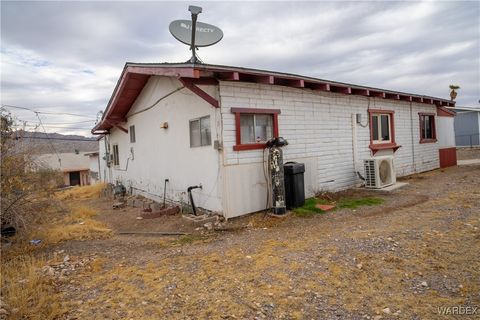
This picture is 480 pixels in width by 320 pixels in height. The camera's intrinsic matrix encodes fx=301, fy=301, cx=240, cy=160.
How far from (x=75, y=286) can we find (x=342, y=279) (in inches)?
130

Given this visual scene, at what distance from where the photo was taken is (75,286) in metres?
3.80

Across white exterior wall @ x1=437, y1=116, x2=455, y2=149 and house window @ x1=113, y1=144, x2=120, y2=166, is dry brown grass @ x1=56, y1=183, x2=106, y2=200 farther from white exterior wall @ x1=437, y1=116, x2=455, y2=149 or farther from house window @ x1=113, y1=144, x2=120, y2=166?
white exterior wall @ x1=437, y1=116, x2=455, y2=149

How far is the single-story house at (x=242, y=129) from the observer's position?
654 cm

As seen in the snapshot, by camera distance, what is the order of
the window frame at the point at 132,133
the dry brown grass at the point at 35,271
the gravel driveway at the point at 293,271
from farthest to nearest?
the window frame at the point at 132,133 < the dry brown grass at the point at 35,271 < the gravel driveway at the point at 293,271

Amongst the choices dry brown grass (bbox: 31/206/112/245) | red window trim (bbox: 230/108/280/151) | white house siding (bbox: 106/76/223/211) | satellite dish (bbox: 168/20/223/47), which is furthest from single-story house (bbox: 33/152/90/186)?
red window trim (bbox: 230/108/280/151)

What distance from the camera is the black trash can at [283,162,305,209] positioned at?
23.0 feet

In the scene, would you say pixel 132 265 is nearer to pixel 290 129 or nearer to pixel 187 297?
pixel 187 297

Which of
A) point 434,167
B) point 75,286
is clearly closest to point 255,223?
point 75,286

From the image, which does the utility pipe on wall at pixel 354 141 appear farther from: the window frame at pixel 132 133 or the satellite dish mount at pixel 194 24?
the window frame at pixel 132 133

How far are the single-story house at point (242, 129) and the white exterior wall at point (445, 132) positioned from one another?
1.53 meters

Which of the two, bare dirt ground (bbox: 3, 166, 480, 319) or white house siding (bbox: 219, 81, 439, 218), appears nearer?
bare dirt ground (bbox: 3, 166, 480, 319)

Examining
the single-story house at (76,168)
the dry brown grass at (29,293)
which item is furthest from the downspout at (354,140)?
the single-story house at (76,168)

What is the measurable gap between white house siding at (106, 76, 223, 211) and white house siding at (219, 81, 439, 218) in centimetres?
35

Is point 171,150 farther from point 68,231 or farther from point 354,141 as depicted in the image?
point 354,141
